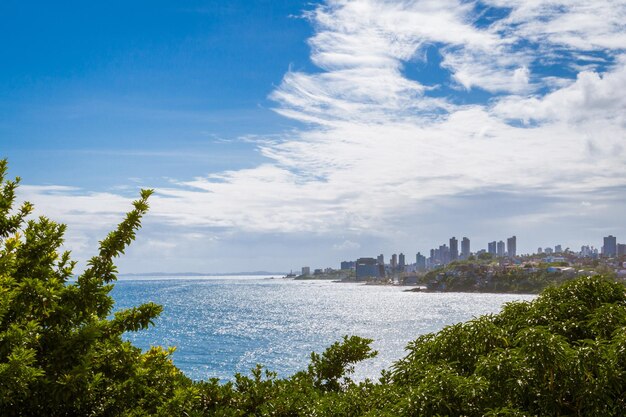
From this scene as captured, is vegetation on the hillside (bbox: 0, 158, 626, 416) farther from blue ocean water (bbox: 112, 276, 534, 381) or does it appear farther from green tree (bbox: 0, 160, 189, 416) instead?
blue ocean water (bbox: 112, 276, 534, 381)

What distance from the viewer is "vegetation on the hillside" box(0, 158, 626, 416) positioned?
717cm

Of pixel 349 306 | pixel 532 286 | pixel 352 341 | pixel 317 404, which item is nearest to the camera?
pixel 317 404

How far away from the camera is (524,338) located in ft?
26.8

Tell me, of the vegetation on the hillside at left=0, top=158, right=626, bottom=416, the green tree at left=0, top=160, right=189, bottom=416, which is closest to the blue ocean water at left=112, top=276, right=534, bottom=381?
the vegetation on the hillside at left=0, top=158, right=626, bottom=416

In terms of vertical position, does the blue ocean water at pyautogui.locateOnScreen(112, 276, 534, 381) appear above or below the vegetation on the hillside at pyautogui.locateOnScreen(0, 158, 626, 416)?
below

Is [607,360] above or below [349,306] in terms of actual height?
above

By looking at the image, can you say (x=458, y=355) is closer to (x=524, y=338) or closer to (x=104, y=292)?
(x=524, y=338)

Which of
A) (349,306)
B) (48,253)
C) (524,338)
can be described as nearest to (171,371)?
(48,253)

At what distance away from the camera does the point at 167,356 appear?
9.78m

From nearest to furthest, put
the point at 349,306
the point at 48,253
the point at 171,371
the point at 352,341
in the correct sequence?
the point at 48,253 → the point at 171,371 → the point at 352,341 → the point at 349,306

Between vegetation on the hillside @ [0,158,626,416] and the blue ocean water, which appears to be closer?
vegetation on the hillside @ [0,158,626,416]

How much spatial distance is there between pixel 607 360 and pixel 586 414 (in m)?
0.80

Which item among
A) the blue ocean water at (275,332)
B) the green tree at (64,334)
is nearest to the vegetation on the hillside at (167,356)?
the green tree at (64,334)

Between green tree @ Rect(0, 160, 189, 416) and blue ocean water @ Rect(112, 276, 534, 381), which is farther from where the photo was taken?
blue ocean water @ Rect(112, 276, 534, 381)
